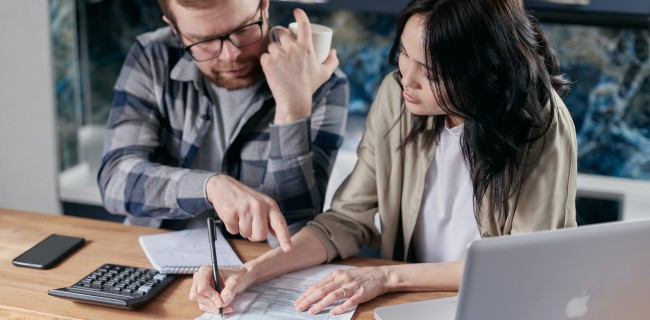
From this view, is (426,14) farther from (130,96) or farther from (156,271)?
(130,96)

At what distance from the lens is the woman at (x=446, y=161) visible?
1.40m

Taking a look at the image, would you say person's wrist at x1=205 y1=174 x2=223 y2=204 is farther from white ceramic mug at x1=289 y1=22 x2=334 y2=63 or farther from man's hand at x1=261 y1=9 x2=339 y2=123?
white ceramic mug at x1=289 y1=22 x2=334 y2=63

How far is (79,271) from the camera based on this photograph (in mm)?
1498

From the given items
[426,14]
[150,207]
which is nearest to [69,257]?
[150,207]

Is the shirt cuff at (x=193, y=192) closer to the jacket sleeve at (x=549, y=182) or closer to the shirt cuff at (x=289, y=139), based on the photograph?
the shirt cuff at (x=289, y=139)

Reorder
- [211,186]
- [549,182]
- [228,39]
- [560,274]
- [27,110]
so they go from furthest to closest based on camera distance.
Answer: [27,110]
[228,39]
[211,186]
[549,182]
[560,274]

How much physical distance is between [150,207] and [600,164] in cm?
186

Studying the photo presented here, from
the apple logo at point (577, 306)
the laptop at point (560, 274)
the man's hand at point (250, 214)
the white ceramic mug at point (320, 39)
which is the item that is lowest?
the man's hand at point (250, 214)

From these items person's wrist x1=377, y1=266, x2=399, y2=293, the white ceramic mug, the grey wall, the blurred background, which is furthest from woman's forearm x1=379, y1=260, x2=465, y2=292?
the grey wall

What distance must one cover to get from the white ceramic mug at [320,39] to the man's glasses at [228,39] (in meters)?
0.08

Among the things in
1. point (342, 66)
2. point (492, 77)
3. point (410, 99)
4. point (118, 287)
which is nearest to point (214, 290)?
point (118, 287)

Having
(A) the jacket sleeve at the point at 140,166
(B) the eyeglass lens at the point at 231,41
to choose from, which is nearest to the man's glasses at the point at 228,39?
(B) the eyeglass lens at the point at 231,41

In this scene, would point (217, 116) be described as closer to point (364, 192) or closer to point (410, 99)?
point (364, 192)

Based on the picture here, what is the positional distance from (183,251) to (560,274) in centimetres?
78
